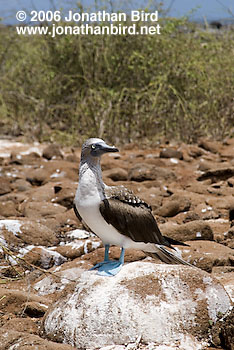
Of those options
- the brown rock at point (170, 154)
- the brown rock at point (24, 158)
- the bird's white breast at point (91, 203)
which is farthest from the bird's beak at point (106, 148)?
the brown rock at point (24, 158)

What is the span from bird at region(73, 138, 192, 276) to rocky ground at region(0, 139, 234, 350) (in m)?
0.15

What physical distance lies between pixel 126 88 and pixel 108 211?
250 inches

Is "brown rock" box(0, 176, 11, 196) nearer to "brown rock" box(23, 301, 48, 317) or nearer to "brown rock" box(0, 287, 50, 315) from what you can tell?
"brown rock" box(0, 287, 50, 315)

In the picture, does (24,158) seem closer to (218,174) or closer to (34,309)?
(218,174)

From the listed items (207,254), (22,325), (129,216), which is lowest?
(22,325)

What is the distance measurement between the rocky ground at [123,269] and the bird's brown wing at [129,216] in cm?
17

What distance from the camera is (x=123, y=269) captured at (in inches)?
126

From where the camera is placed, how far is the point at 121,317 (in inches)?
115

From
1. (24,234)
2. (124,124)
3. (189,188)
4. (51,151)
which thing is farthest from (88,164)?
(124,124)

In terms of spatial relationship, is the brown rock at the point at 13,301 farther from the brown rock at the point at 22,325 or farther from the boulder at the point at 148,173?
the boulder at the point at 148,173

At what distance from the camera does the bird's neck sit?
120 inches

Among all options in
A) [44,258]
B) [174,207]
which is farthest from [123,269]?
[174,207]

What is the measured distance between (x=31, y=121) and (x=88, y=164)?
7.16m

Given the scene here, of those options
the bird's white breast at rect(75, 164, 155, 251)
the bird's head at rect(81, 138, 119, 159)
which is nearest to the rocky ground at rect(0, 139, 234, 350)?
the bird's white breast at rect(75, 164, 155, 251)
